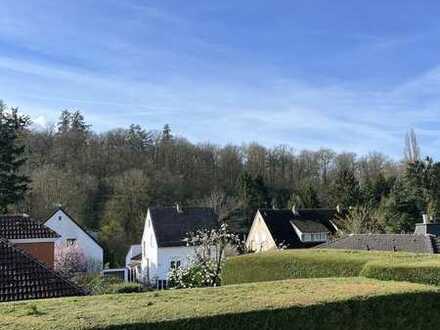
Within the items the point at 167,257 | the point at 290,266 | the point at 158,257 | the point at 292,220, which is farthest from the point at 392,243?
the point at 292,220

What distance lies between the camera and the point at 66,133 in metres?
74.4

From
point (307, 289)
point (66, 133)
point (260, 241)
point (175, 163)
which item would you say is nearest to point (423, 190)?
point (260, 241)

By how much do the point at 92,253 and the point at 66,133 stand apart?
32949mm

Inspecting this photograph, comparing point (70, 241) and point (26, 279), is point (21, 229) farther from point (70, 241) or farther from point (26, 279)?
point (70, 241)

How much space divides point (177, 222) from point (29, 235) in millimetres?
24133

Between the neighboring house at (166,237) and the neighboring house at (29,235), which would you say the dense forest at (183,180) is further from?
the neighboring house at (29,235)

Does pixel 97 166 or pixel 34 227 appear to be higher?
pixel 97 166

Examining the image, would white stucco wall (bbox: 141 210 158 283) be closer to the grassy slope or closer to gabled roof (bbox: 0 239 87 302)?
gabled roof (bbox: 0 239 87 302)

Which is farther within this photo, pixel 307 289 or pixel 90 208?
pixel 90 208

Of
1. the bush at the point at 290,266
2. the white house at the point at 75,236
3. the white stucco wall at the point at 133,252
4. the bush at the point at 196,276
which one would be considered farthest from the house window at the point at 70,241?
the bush at the point at 290,266

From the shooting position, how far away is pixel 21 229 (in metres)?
23.0

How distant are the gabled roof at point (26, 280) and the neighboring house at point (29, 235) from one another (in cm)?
825

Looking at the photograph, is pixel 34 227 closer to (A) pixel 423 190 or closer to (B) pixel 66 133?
(A) pixel 423 190

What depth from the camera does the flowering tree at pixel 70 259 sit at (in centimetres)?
3794
